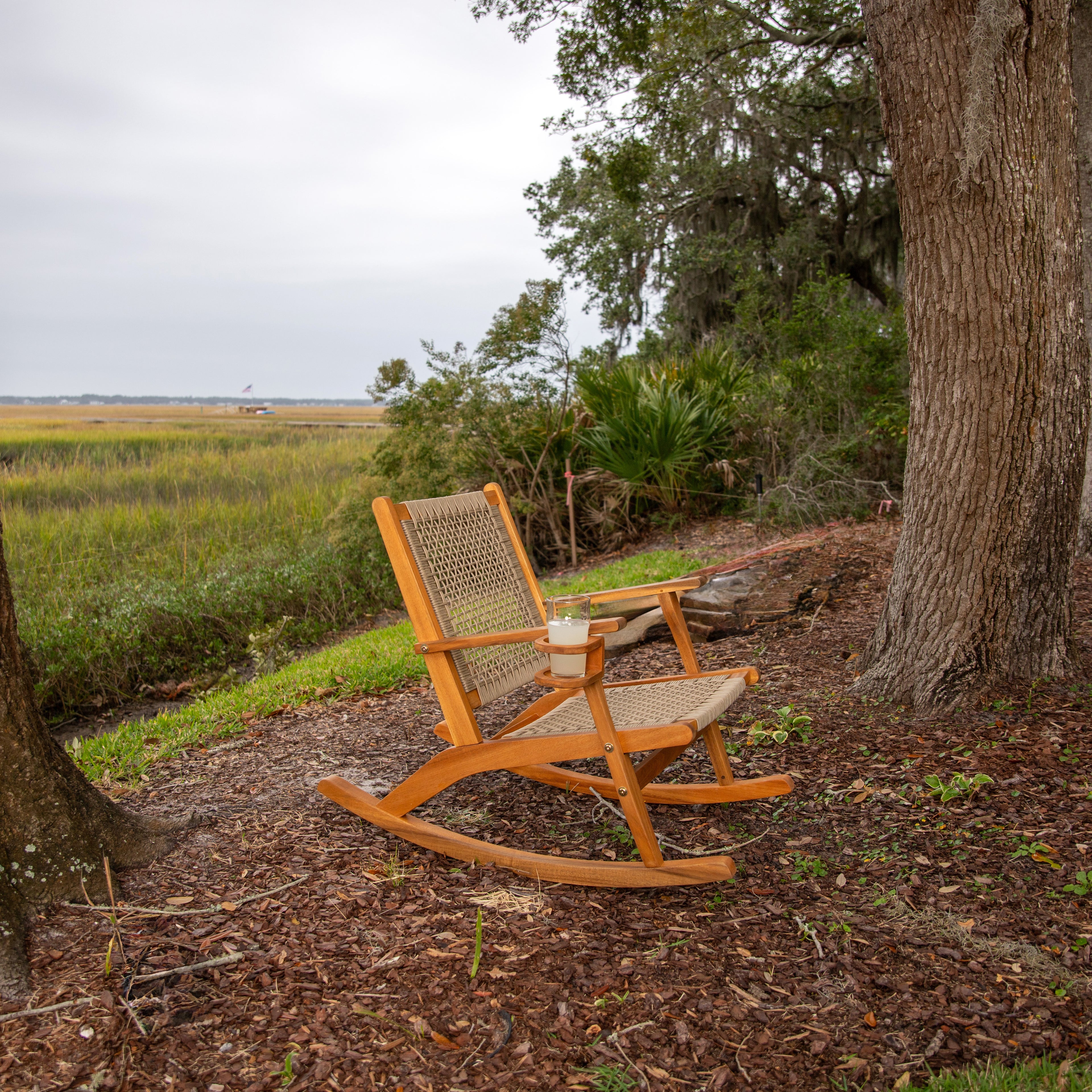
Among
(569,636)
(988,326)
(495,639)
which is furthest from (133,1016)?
(988,326)

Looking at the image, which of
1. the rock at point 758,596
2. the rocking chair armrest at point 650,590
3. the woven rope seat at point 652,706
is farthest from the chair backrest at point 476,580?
the rock at point 758,596

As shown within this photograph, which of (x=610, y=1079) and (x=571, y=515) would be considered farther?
(x=571, y=515)

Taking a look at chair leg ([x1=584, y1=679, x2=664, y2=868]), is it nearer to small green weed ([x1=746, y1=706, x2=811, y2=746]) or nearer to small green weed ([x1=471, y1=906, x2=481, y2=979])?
small green weed ([x1=471, y1=906, x2=481, y2=979])

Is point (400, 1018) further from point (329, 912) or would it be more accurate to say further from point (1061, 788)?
point (1061, 788)

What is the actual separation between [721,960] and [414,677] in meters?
3.10

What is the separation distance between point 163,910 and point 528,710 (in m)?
1.45

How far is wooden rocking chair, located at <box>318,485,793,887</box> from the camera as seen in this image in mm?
2426

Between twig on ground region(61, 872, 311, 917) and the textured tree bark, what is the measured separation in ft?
15.9

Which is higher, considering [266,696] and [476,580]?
[476,580]

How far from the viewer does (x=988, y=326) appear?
3.22 meters

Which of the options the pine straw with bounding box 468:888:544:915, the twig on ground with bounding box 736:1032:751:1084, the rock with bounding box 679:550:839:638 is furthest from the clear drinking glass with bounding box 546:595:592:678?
the rock with bounding box 679:550:839:638

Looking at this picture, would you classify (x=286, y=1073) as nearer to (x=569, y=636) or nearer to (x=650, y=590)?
(x=569, y=636)

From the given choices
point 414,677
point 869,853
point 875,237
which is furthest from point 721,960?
point 875,237

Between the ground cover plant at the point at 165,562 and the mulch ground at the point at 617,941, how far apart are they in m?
3.94
